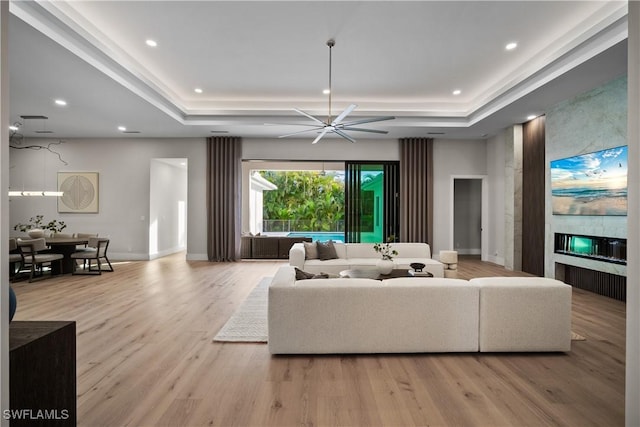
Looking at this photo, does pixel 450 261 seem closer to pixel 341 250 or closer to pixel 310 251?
pixel 341 250

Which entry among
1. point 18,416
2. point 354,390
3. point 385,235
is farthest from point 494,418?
point 385,235

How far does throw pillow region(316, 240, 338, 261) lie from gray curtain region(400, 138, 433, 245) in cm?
304

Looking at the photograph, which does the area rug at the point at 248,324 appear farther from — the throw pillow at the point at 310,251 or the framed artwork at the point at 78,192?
the framed artwork at the point at 78,192

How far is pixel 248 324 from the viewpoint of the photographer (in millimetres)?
3750

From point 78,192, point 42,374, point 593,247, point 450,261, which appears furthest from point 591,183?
point 78,192

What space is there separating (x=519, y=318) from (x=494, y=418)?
1099 millimetres

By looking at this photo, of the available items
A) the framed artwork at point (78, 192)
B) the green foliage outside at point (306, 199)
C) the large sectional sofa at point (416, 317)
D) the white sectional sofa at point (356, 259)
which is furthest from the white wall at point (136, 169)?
the green foliage outside at point (306, 199)

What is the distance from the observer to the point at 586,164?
17.3 ft

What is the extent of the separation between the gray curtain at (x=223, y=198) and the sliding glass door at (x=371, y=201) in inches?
104

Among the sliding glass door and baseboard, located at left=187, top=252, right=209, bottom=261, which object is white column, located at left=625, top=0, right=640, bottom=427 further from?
baseboard, located at left=187, top=252, right=209, bottom=261

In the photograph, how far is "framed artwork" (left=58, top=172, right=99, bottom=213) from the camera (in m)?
8.84

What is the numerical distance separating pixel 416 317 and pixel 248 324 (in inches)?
68.1

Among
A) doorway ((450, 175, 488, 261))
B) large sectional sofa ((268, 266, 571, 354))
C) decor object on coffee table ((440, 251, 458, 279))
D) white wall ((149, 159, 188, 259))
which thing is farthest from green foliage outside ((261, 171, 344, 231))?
large sectional sofa ((268, 266, 571, 354))

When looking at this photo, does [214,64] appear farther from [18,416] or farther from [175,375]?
[18,416]
